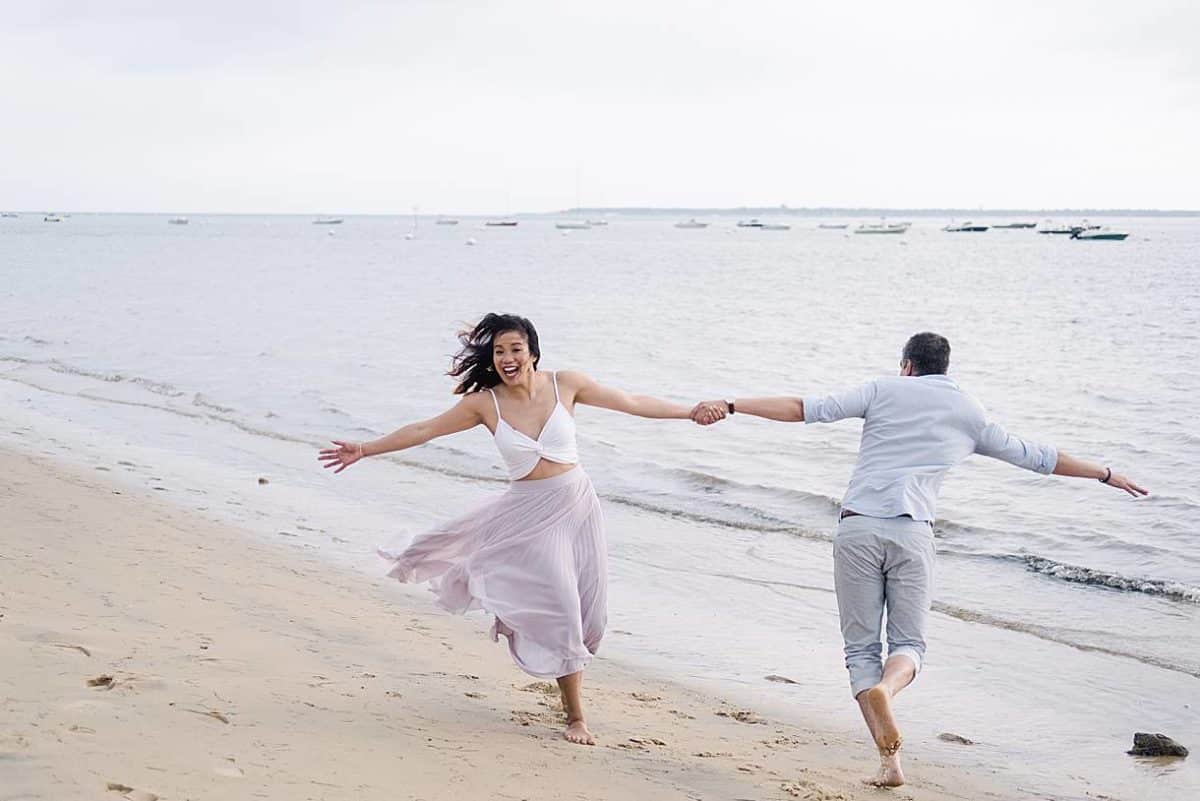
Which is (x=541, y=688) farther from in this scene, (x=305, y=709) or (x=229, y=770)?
(x=229, y=770)

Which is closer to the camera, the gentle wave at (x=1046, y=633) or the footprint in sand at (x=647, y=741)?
the footprint in sand at (x=647, y=741)

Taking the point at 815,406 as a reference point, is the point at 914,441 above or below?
below

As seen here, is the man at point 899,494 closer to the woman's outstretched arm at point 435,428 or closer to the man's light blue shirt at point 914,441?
the man's light blue shirt at point 914,441

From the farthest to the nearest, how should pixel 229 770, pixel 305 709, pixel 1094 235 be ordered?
pixel 1094 235
pixel 305 709
pixel 229 770

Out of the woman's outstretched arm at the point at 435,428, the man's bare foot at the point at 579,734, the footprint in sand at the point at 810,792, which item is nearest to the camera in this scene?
the footprint in sand at the point at 810,792

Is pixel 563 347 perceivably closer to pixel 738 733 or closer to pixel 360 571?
pixel 360 571

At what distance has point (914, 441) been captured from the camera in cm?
548

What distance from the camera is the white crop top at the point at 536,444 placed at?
570 centimetres

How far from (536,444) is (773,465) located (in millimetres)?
9793

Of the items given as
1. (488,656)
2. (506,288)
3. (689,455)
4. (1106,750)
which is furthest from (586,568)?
(506,288)

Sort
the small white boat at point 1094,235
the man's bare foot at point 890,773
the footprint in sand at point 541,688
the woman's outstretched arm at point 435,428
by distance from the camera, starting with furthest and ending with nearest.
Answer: the small white boat at point 1094,235 → the footprint in sand at point 541,688 → the woman's outstretched arm at point 435,428 → the man's bare foot at point 890,773

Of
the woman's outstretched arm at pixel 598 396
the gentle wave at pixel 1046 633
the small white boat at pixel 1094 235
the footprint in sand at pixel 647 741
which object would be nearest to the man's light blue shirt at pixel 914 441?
the woman's outstretched arm at pixel 598 396

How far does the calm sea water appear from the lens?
7590mm

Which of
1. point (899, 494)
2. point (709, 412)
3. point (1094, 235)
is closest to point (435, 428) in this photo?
point (709, 412)
